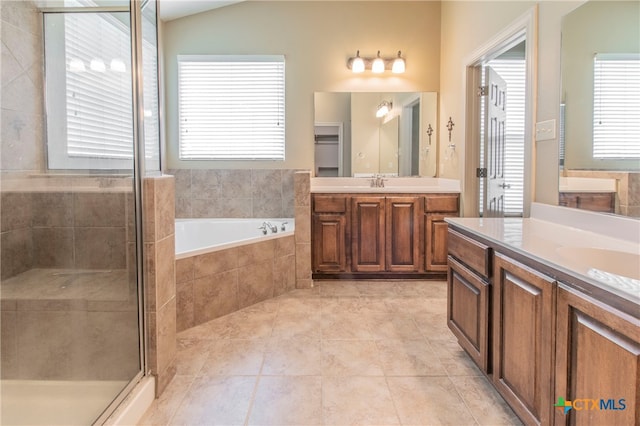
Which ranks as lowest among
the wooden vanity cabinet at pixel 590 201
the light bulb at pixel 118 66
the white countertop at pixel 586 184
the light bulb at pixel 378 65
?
the wooden vanity cabinet at pixel 590 201

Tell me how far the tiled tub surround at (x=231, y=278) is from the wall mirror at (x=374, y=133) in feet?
3.92

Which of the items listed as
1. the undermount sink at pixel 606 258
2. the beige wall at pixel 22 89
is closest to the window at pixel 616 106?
the undermount sink at pixel 606 258

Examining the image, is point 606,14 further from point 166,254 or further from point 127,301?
point 127,301

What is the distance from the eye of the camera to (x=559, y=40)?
2.17m

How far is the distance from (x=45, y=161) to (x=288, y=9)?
2997mm

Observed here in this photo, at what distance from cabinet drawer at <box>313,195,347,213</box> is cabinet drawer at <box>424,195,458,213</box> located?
793mm

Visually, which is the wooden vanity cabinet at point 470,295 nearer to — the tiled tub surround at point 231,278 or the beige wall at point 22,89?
the tiled tub surround at point 231,278

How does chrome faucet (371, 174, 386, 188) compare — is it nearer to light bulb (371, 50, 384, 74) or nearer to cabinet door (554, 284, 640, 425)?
light bulb (371, 50, 384, 74)

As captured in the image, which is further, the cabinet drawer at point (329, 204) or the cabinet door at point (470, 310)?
the cabinet drawer at point (329, 204)

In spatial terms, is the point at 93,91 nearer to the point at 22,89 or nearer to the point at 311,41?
the point at 22,89

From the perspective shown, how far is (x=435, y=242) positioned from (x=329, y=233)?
3.35 ft

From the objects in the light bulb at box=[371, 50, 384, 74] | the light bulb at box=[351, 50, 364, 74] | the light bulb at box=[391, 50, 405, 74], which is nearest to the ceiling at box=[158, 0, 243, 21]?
the light bulb at box=[351, 50, 364, 74]

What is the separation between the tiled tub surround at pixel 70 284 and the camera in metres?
1.73

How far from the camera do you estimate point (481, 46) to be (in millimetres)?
3215
